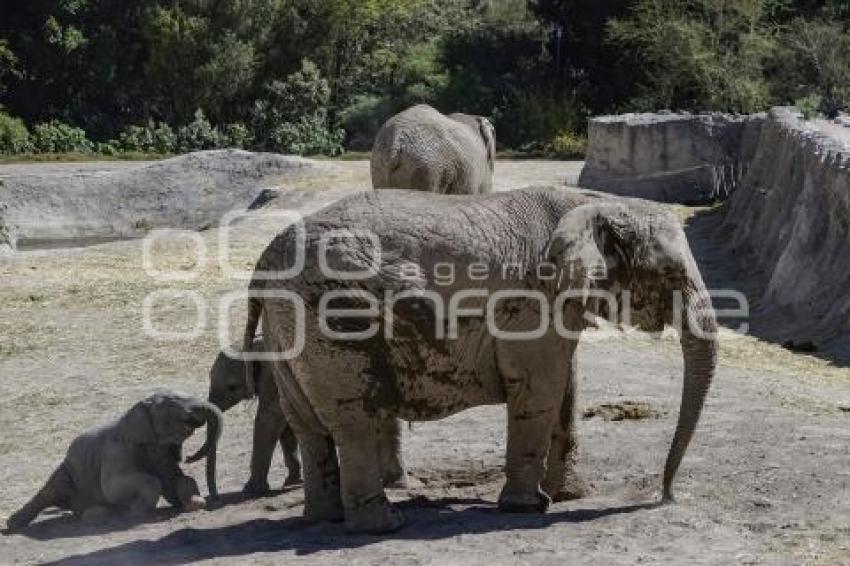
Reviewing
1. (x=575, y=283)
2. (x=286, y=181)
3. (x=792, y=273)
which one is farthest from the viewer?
(x=286, y=181)

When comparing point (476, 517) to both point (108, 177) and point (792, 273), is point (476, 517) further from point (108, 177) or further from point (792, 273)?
point (108, 177)

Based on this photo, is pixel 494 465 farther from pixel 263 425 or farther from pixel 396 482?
pixel 263 425

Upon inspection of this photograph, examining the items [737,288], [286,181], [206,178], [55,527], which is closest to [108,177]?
[206,178]

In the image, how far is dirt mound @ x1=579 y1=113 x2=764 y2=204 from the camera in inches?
1113

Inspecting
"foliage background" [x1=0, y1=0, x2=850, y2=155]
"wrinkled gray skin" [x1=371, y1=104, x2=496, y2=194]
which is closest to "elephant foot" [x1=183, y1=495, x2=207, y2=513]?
"wrinkled gray skin" [x1=371, y1=104, x2=496, y2=194]

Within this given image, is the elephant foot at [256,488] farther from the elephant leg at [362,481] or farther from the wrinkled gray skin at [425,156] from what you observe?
the wrinkled gray skin at [425,156]

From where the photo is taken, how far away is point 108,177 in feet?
102

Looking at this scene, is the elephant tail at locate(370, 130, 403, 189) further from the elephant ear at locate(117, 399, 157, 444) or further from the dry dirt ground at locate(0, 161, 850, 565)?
the elephant ear at locate(117, 399, 157, 444)

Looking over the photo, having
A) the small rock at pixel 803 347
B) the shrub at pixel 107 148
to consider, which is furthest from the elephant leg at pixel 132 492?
the shrub at pixel 107 148

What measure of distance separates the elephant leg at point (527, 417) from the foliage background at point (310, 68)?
2849cm

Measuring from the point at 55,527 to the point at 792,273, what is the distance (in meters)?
10.8

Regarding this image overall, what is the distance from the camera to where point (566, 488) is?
8961mm

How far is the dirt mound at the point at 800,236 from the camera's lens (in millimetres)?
15984

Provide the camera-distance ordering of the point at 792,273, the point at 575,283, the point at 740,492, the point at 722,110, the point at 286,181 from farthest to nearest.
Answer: the point at 722,110 → the point at 286,181 → the point at 792,273 → the point at 740,492 → the point at 575,283
